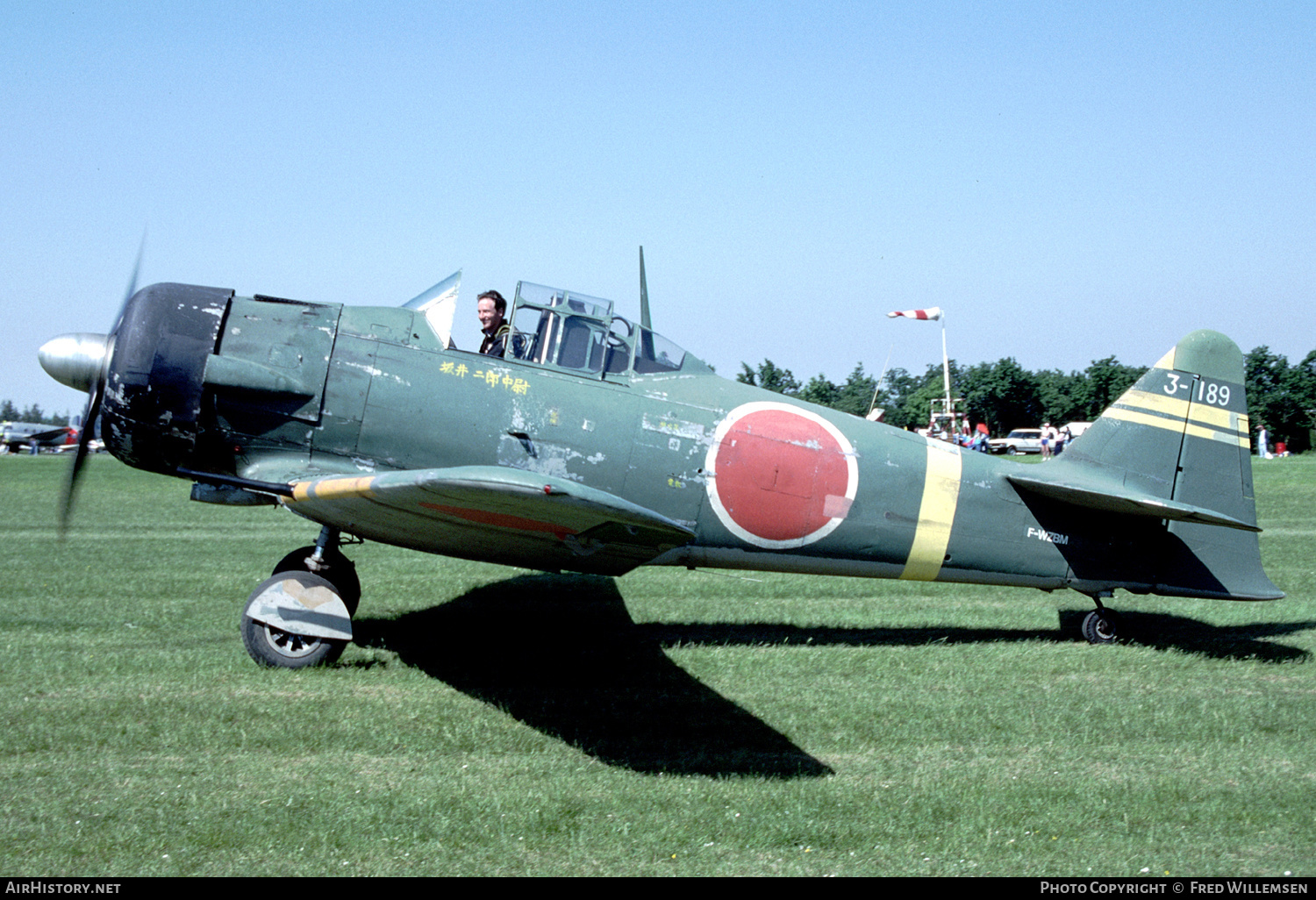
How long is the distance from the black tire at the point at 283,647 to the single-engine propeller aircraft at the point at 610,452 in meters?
0.02

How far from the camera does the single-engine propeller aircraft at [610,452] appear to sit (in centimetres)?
613

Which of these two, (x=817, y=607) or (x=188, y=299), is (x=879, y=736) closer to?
(x=817, y=607)

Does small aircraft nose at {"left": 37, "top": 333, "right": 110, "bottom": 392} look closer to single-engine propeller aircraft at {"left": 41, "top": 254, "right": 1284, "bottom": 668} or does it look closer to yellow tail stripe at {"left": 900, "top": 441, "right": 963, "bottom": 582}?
single-engine propeller aircraft at {"left": 41, "top": 254, "right": 1284, "bottom": 668}

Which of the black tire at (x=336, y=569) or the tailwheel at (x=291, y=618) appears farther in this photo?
the black tire at (x=336, y=569)

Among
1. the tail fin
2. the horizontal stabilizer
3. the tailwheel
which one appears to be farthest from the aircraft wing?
the tail fin

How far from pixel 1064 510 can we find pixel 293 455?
5.73m

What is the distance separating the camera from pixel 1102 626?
762cm

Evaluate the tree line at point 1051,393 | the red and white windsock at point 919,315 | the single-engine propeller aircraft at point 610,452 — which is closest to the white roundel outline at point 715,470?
the single-engine propeller aircraft at point 610,452

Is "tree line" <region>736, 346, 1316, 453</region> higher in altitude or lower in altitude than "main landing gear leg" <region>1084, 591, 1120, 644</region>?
higher

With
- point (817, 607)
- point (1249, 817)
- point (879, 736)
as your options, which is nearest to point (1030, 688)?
point (879, 736)

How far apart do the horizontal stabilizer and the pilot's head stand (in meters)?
4.14

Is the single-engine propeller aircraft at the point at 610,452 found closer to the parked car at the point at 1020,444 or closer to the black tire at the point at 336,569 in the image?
the black tire at the point at 336,569

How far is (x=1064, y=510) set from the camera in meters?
7.45

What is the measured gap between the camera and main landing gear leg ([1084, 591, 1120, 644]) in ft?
24.9
